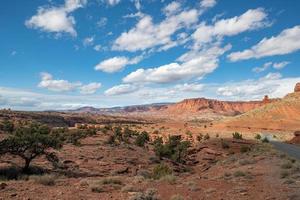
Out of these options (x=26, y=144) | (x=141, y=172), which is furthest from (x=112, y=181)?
(x=26, y=144)

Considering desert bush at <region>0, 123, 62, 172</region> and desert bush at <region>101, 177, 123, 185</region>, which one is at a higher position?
desert bush at <region>0, 123, 62, 172</region>

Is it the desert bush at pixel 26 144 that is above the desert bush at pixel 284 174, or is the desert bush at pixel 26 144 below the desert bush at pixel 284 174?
above

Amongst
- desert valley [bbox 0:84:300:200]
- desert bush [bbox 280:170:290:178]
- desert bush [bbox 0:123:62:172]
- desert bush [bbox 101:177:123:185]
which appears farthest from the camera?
desert bush [bbox 0:123:62:172]

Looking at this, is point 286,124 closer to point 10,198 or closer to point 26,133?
point 26,133

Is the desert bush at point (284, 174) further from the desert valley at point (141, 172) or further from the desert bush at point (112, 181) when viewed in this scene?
the desert bush at point (112, 181)

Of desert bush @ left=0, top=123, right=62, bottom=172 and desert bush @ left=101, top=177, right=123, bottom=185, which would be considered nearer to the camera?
desert bush @ left=101, top=177, right=123, bottom=185

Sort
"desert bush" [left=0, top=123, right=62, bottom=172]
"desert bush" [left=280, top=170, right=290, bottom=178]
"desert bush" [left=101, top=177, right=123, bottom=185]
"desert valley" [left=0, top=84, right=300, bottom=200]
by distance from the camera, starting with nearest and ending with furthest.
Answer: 1. "desert valley" [left=0, top=84, right=300, bottom=200]
2. "desert bush" [left=101, top=177, right=123, bottom=185]
3. "desert bush" [left=280, top=170, right=290, bottom=178]
4. "desert bush" [left=0, top=123, right=62, bottom=172]

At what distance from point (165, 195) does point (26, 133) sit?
1655cm

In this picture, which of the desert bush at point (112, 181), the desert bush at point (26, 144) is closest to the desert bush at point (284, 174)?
the desert bush at point (112, 181)

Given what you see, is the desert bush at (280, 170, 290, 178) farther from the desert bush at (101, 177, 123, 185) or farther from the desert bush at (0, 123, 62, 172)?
the desert bush at (0, 123, 62, 172)

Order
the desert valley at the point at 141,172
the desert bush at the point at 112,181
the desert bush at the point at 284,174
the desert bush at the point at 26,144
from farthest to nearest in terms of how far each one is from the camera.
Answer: the desert bush at the point at 26,144 → the desert bush at the point at 284,174 → the desert bush at the point at 112,181 → the desert valley at the point at 141,172

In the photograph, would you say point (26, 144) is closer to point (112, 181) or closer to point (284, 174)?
point (112, 181)

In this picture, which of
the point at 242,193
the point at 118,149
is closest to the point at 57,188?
the point at 242,193

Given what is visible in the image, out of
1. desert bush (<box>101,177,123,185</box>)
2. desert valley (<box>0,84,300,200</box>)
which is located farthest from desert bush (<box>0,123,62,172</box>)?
desert bush (<box>101,177,123,185</box>)
